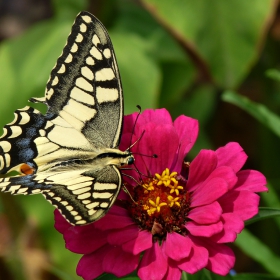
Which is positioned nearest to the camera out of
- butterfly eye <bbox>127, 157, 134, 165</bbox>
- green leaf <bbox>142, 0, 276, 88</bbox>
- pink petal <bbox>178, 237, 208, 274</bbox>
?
pink petal <bbox>178, 237, 208, 274</bbox>

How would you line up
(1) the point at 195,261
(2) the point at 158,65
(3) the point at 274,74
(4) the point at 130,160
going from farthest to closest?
(2) the point at 158,65 → (3) the point at 274,74 → (4) the point at 130,160 → (1) the point at 195,261

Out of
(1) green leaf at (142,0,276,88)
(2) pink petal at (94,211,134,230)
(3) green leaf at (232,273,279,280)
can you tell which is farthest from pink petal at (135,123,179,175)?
(1) green leaf at (142,0,276,88)

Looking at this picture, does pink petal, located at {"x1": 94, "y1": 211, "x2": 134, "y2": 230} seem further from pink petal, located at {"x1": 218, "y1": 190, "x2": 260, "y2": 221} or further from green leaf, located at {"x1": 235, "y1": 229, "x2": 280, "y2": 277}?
green leaf, located at {"x1": 235, "y1": 229, "x2": 280, "y2": 277}

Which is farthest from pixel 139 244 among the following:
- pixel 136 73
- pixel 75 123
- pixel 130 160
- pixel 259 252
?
pixel 136 73

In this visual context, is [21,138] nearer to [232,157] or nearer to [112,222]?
[112,222]

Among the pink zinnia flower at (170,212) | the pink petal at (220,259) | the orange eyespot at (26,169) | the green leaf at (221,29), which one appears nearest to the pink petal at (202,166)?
the pink zinnia flower at (170,212)

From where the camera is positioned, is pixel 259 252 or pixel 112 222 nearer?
pixel 112 222
